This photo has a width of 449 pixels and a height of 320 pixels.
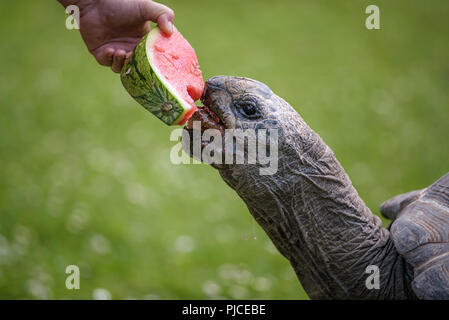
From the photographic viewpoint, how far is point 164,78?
2.01 metres

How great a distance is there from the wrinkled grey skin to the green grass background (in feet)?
5.97

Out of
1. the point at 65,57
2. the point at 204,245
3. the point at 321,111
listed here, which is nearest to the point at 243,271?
the point at 204,245

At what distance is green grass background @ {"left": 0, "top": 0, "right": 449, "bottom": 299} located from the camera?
4230mm

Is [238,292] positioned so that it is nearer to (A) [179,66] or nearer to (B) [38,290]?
(B) [38,290]

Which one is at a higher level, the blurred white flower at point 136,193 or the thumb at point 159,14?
the thumb at point 159,14

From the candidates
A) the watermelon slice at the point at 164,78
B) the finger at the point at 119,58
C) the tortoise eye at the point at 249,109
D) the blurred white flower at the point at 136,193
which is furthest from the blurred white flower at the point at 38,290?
the tortoise eye at the point at 249,109

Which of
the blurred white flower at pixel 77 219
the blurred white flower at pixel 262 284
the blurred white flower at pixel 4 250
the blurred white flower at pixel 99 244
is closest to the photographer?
the blurred white flower at pixel 4 250

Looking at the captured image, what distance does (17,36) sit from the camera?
9625mm

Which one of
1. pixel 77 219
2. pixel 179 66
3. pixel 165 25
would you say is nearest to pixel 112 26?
pixel 165 25

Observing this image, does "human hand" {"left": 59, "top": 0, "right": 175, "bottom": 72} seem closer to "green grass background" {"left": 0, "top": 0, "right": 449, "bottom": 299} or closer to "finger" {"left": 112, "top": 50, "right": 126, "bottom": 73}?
"finger" {"left": 112, "top": 50, "right": 126, "bottom": 73}

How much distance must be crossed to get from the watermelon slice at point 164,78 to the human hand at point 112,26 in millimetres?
359

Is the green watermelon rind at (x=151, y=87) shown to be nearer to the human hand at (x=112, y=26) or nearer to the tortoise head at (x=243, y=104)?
the tortoise head at (x=243, y=104)

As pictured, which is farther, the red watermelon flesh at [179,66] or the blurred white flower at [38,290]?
the blurred white flower at [38,290]

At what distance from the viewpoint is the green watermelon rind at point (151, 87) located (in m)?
1.90
